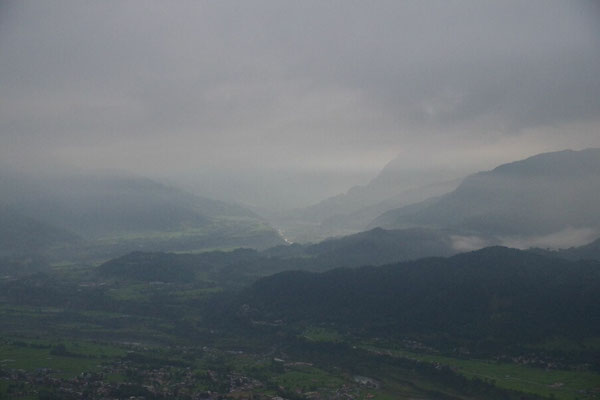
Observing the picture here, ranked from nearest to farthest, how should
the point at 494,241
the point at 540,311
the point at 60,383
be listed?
the point at 60,383 → the point at 540,311 → the point at 494,241

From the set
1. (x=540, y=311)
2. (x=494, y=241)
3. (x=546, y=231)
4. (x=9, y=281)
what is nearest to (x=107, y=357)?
(x=540, y=311)

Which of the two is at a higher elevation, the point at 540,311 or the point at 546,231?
the point at 546,231

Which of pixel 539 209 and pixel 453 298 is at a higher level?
pixel 539 209

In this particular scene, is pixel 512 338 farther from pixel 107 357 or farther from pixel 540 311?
pixel 107 357

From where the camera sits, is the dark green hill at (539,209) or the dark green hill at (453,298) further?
the dark green hill at (539,209)

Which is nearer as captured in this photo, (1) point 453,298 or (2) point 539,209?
(1) point 453,298

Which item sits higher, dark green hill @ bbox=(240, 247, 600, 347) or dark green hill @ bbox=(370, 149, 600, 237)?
dark green hill @ bbox=(370, 149, 600, 237)

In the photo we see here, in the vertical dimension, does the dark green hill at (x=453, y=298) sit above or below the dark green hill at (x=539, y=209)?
below

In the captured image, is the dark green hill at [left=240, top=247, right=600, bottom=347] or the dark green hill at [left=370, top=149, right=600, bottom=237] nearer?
the dark green hill at [left=240, top=247, right=600, bottom=347]
